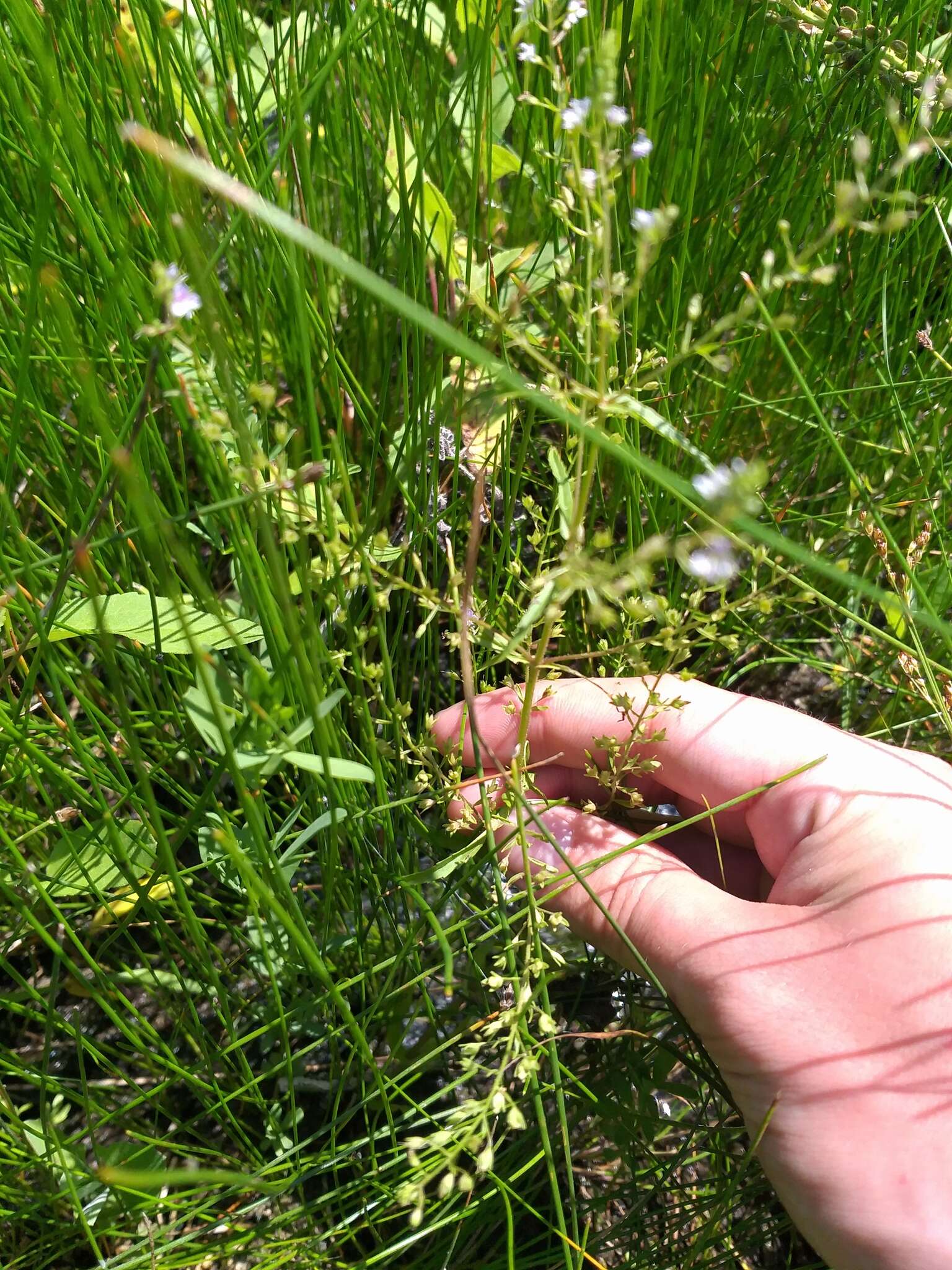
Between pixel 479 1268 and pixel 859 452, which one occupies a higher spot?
pixel 859 452

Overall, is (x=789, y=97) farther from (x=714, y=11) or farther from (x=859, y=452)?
(x=859, y=452)

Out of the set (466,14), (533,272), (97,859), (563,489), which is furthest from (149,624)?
(466,14)

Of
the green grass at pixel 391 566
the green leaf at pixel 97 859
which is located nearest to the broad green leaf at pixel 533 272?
the green grass at pixel 391 566

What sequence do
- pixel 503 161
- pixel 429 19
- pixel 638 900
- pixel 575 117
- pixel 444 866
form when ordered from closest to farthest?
pixel 575 117, pixel 444 866, pixel 638 900, pixel 503 161, pixel 429 19

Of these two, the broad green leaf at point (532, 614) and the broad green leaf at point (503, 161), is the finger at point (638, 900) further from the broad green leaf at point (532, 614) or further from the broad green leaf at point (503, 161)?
the broad green leaf at point (503, 161)

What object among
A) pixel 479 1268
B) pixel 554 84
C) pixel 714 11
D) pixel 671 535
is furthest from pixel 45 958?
pixel 714 11

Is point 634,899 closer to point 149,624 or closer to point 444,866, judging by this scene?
point 444,866
